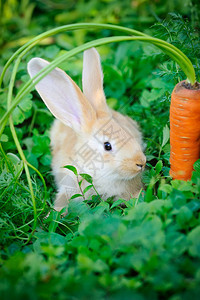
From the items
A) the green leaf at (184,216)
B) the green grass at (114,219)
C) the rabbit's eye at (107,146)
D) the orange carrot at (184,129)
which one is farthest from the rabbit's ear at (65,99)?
the green leaf at (184,216)

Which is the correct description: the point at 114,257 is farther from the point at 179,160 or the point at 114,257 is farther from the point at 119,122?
the point at 119,122

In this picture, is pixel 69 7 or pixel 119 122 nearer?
pixel 119 122

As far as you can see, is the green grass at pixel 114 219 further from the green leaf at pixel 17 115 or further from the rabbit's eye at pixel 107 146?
the rabbit's eye at pixel 107 146

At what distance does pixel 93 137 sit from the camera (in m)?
2.98

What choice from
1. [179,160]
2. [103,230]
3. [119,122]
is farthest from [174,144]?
[103,230]

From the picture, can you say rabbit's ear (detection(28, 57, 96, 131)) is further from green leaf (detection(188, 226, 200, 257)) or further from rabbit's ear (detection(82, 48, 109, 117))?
green leaf (detection(188, 226, 200, 257))

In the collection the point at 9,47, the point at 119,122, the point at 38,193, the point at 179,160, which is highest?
the point at 9,47

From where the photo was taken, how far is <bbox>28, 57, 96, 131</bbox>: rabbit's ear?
9.39ft

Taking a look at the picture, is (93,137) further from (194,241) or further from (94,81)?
(194,241)

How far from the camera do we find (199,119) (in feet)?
8.13

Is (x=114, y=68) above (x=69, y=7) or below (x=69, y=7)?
below

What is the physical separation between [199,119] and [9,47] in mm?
3350

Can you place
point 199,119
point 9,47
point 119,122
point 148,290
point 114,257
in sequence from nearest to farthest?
point 148,290, point 114,257, point 199,119, point 119,122, point 9,47

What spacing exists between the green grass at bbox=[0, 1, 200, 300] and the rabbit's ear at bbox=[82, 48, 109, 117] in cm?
50
